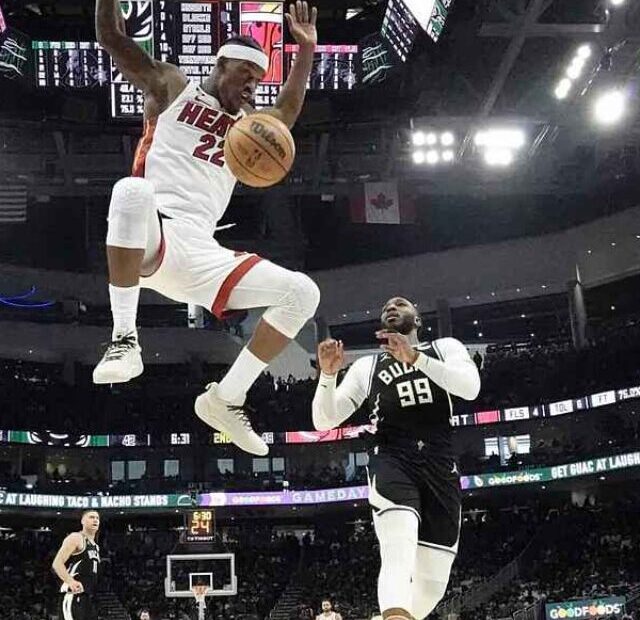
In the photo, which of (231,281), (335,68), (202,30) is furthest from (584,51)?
(231,281)

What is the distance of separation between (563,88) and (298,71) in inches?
547

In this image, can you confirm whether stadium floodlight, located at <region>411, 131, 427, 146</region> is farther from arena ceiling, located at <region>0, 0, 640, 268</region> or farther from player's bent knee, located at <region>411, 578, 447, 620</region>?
player's bent knee, located at <region>411, 578, 447, 620</region>

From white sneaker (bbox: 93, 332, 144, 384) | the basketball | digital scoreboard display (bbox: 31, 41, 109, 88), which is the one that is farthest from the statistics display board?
white sneaker (bbox: 93, 332, 144, 384)

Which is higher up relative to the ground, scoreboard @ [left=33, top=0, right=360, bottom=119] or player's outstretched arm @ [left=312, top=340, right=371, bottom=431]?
scoreboard @ [left=33, top=0, right=360, bottom=119]

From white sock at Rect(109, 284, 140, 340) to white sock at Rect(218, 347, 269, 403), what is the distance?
2.01 feet

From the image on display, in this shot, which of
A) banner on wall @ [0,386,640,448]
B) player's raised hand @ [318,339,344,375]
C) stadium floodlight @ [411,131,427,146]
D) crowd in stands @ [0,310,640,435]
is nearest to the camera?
Answer: player's raised hand @ [318,339,344,375]

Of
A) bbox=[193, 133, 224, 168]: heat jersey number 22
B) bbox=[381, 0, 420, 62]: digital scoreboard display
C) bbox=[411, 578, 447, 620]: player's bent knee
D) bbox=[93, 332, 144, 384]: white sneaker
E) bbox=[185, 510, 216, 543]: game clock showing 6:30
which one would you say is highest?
bbox=[381, 0, 420, 62]: digital scoreboard display

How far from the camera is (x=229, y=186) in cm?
503

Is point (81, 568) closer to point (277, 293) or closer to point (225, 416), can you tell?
point (225, 416)

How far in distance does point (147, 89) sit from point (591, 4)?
47.6 feet

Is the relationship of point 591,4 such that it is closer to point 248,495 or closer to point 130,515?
point 248,495

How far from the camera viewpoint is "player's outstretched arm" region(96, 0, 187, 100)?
15.5 ft

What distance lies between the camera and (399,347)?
552 cm

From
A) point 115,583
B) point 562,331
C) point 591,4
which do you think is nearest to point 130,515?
point 115,583
